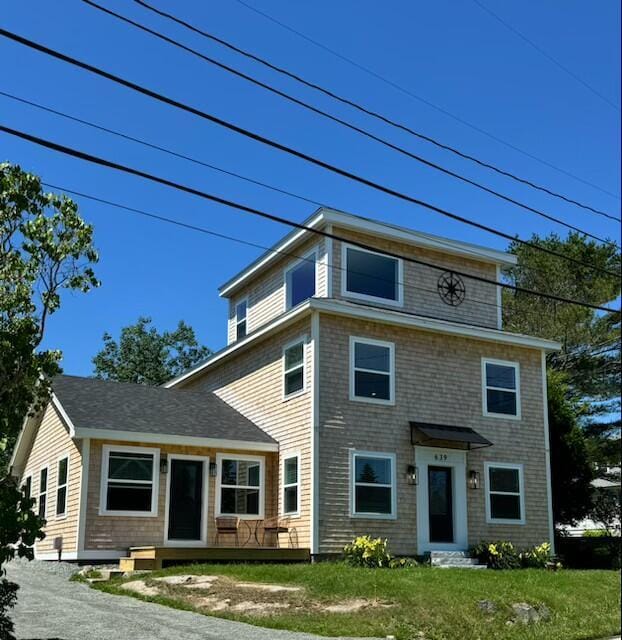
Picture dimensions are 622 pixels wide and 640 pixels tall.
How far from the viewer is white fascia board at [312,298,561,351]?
1816cm

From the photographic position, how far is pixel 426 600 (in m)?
11.7

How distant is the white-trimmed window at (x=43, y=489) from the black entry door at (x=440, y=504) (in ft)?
31.0

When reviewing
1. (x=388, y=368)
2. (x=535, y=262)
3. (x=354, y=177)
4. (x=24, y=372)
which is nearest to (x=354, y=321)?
(x=388, y=368)

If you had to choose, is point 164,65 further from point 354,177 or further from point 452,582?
point 452,582

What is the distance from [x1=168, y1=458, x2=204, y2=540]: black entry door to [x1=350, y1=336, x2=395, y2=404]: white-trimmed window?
4023 mm

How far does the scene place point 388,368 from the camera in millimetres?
18938

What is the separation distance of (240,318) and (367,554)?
9535mm

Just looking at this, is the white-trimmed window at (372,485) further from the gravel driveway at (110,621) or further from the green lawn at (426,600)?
the gravel driveway at (110,621)

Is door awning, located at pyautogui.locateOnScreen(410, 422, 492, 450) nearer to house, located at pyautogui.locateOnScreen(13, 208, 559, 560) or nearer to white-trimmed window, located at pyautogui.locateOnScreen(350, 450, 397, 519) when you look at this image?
house, located at pyautogui.locateOnScreen(13, 208, 559, 560)

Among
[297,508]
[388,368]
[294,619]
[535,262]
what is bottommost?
[294,619]

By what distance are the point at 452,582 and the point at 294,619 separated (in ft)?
10.3

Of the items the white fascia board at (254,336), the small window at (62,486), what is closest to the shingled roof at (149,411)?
the white fascia board at (254,336)

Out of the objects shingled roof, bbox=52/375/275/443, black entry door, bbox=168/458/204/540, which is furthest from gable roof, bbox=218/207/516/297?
black entry door, bbox=168/458/204/540

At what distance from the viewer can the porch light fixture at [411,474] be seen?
60.4 feet
